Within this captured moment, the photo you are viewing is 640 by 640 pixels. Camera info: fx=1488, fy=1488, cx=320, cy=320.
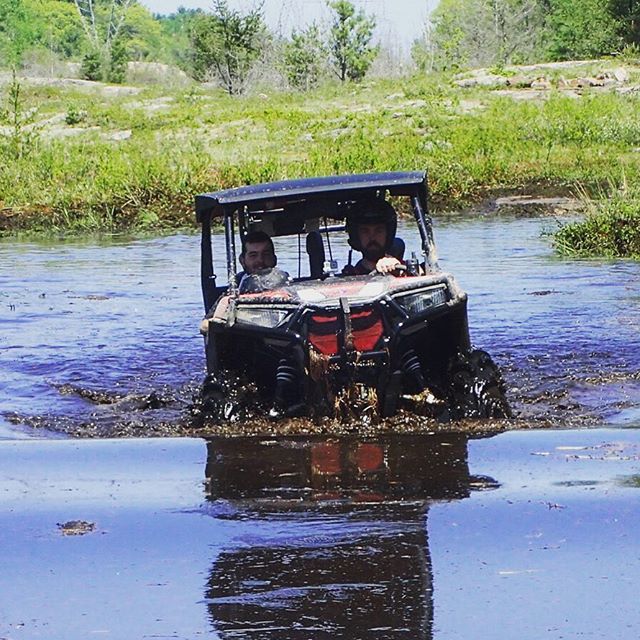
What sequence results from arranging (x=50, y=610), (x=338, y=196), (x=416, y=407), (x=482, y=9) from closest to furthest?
(x=50, y=610) < (x=416, y=407) < (x=338, y=196) < (x=482, y=9)

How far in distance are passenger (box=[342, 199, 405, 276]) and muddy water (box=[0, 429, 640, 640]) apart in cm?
135

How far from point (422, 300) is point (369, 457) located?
1.07m

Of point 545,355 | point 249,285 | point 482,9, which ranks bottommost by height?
point 545,355

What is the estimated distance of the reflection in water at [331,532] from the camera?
5.01 m

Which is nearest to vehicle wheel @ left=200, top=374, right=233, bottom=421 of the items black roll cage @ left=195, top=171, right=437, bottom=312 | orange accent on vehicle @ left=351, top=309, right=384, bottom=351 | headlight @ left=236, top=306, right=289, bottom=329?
headlight @ left=236, top=306, right=289, bottom=329

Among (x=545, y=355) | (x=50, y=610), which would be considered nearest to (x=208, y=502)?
(x=50, y=610)

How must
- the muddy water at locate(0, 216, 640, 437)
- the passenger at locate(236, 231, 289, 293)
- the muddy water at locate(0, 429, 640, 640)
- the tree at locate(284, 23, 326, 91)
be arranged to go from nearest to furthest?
the muddy water at locate(0, 429, 640, 640) < the passenger at locate(236, 231, 289, 293) < the muddy water at locate(0, 216, 640, 437) < the tree at locate(284, 23, 326, 91)

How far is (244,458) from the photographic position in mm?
7922

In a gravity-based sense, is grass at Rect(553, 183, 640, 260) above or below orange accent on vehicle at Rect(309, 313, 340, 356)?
below

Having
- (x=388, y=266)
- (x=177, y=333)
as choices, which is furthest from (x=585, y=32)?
(x=388, y=266)

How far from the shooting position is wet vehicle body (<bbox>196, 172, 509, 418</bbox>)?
8.12 m

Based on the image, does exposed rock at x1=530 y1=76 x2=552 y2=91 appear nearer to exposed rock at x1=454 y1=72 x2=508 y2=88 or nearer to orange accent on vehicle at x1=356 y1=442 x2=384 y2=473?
exposed rock at x1=454 y1=72 x2=508 y2=88

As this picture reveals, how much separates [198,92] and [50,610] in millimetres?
44342

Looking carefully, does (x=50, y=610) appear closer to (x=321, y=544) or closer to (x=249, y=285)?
(x=321, y=544)
